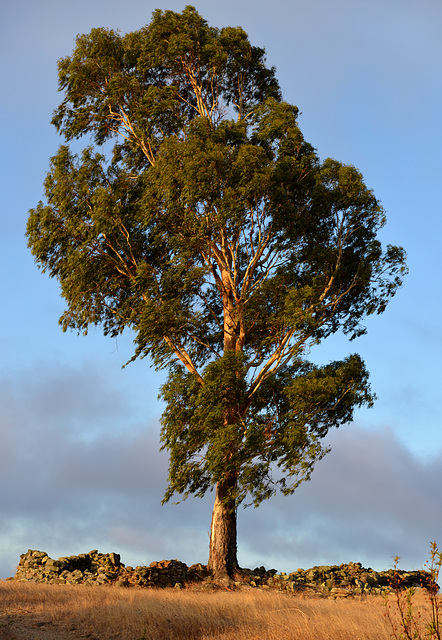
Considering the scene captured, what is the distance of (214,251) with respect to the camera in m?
23.7

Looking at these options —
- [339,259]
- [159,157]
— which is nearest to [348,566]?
[339,259]

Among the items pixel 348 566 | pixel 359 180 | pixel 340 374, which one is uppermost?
pixel 359 180

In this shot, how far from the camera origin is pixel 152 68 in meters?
26.4

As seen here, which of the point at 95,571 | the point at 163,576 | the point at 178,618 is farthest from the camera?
the point at 95,571

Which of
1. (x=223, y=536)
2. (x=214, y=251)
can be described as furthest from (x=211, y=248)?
(x=223, y=536)

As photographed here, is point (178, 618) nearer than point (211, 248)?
Yes

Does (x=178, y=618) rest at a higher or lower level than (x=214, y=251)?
lower

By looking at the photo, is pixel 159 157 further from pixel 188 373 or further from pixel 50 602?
pixel 50 602

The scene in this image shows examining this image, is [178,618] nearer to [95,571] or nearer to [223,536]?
[223,536]

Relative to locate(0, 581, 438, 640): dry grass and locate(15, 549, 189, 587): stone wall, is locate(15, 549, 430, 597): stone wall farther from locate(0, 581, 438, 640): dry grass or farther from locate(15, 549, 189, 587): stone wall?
locate(0, 581, 438, 640): dry grass

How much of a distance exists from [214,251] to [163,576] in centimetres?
1144

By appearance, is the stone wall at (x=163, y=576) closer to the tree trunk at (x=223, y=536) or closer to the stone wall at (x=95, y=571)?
the stone wall at (x=95, y=571)

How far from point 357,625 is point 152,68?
73.4 ft

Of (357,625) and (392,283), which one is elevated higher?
(392,283)
